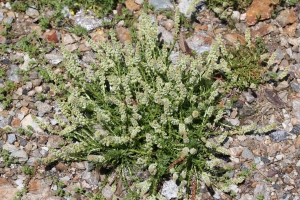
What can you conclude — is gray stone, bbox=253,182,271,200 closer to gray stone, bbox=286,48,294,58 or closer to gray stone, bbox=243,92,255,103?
gray stone, bbox=243,92,255,103

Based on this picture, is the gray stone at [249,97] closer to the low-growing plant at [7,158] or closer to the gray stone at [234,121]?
the gray stone at [234,121]

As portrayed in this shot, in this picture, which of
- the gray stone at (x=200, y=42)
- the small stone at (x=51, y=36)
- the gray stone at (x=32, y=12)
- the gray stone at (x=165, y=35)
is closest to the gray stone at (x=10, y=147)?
the small stone at (x=51, y=36)

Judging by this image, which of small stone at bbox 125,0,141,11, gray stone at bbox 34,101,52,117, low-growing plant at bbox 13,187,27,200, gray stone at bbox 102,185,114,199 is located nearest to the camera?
low-growing plant at bbox 13,187,27,200

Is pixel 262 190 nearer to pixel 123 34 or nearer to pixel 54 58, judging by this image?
pixel 123 34

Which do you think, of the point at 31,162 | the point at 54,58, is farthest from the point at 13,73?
the point at 31,162

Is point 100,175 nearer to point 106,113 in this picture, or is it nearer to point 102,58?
point 106,113

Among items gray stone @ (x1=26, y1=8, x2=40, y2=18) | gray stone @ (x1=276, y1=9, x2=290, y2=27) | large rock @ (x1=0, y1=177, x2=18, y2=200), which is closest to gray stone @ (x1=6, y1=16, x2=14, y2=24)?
gray stone @ (x1=26, y1=8, x2=40, y2=18)

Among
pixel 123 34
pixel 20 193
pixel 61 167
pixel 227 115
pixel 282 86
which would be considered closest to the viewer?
pixel 20 193
